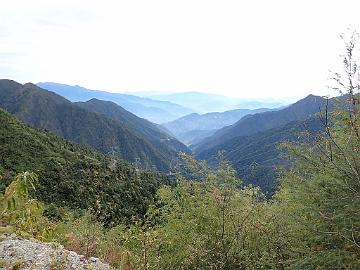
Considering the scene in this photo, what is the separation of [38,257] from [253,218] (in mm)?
5521

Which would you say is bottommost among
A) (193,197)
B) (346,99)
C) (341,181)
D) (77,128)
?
(77,128)

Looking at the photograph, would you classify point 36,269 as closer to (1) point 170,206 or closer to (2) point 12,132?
(1) point 170,206

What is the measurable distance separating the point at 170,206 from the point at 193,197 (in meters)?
1.47

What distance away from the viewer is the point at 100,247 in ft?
32.0

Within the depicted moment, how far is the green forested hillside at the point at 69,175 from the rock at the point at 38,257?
31.0 meters

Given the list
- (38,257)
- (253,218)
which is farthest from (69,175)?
(38,257)

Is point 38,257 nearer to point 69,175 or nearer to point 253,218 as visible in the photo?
point 253,218

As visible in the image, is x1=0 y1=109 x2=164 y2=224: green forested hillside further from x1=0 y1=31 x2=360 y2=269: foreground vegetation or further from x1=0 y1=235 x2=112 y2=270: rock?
x1=0 y1=235 x2=112 y2=270: rock

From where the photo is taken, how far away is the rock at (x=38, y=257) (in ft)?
23.6

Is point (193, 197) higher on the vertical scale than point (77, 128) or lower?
higher

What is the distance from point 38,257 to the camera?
297 inches

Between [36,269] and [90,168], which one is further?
[90,168]

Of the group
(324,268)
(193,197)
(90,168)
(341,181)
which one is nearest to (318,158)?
(341,181)

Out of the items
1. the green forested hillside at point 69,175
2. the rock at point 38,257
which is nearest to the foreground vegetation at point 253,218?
the rock at point 38,257
